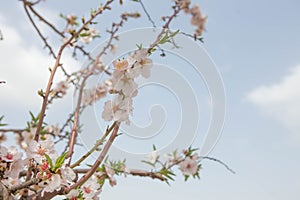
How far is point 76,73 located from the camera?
8.60ft

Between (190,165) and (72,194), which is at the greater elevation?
(190,165)

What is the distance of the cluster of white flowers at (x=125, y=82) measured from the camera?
1077 mm

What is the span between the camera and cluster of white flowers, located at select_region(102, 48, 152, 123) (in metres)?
1.08

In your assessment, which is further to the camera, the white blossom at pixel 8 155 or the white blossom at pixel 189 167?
the white blossom at pixel 189 167

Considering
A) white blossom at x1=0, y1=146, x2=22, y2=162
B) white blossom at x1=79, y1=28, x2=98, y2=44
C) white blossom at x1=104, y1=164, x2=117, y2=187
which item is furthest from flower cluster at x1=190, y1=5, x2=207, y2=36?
white blossom at x1=0, y1=146, x2=22, y2=162

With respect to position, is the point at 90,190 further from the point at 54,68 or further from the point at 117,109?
the point at 54,68

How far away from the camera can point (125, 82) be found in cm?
109

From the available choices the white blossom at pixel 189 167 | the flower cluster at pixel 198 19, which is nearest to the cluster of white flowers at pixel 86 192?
the white blossom at pixel 189 167

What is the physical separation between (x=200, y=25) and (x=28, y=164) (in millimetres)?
3466

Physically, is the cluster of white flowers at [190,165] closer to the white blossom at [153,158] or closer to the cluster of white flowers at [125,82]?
the white blossom at [153,158]

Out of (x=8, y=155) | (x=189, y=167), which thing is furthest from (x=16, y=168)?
(x=189, y=167)

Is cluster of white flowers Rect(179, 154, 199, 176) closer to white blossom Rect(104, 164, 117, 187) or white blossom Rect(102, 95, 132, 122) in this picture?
white blossom Rect(104, 164, 117, 187)

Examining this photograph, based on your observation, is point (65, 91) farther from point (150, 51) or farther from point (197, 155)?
point (150, 51)

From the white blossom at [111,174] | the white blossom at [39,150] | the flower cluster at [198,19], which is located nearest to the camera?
the white blossom at [39,150]
